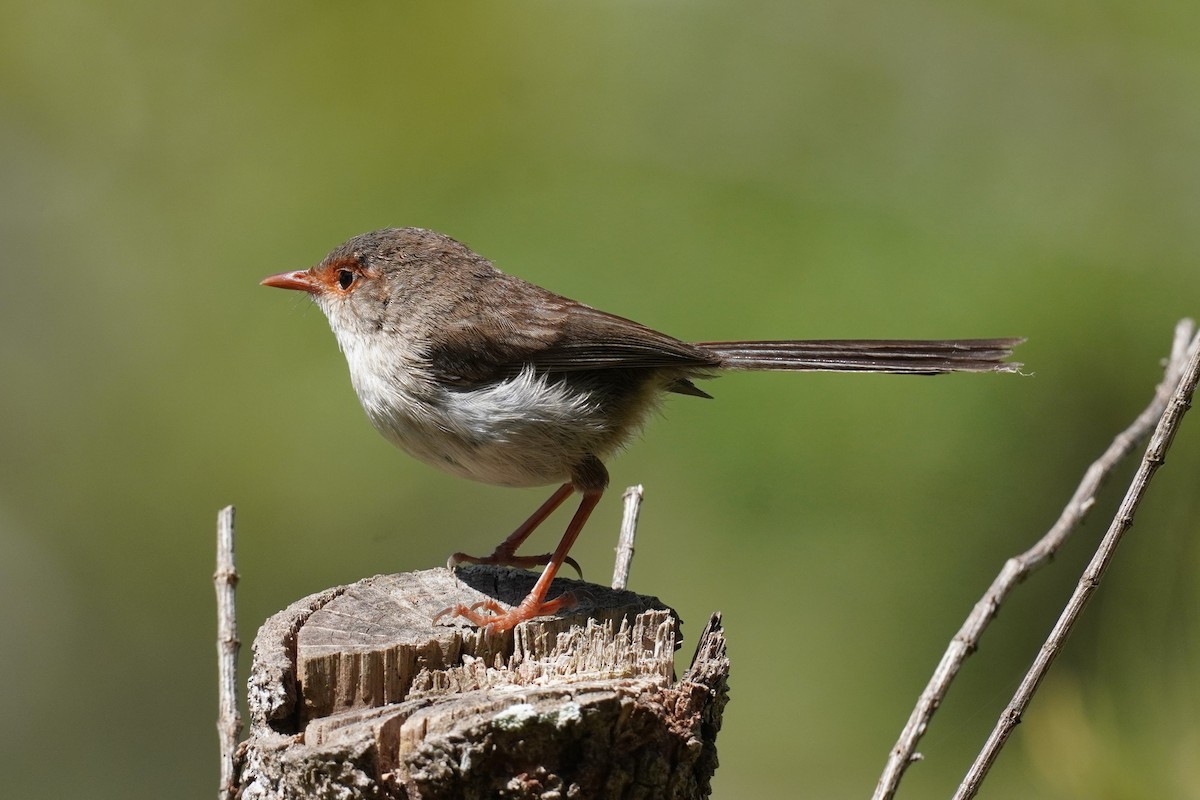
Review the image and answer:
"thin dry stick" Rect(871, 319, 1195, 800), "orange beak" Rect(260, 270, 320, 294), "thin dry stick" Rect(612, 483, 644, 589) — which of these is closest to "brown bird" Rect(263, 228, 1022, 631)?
"orange beak" Rect(260, 270, 320, 294)

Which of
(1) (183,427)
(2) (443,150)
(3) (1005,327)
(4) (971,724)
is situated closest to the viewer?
(3) (1005,327)


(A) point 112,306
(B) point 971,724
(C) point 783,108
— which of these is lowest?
(B) point 971,724

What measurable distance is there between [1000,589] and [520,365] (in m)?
1.97

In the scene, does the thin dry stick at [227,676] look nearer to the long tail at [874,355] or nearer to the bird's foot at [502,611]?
the bird's foot at [502,611]

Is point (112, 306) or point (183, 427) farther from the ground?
point (112, 306)

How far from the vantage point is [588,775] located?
95.1 inches

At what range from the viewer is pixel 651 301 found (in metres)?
6.12

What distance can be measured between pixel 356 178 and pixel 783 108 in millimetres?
2586

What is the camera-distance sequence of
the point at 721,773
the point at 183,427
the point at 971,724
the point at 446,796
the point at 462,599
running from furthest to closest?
the point at 183,427
the point at 721,773
the point at 971,724
the point at 462,599
the point at 446,796

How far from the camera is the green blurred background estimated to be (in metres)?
5.32

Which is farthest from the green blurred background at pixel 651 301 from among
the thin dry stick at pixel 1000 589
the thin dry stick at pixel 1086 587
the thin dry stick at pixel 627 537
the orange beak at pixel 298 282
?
the thin dry stick at pixel 1086 587

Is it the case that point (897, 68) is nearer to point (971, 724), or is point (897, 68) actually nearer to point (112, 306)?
point (971, 724)

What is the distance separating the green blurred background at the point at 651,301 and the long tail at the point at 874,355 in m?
1.03

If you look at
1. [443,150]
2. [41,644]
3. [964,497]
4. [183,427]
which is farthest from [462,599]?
[41,644]
